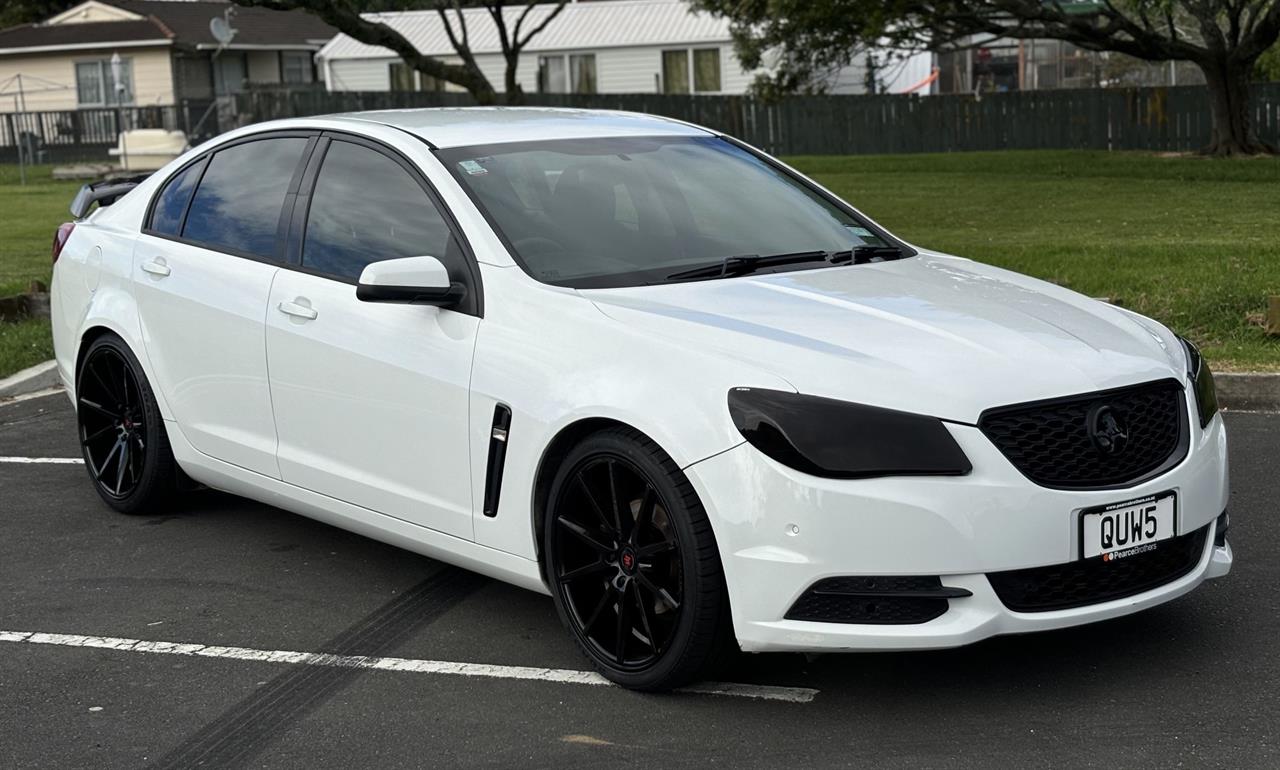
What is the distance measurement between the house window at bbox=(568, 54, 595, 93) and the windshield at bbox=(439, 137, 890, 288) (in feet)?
134

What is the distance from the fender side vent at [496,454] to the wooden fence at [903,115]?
30.4 metres

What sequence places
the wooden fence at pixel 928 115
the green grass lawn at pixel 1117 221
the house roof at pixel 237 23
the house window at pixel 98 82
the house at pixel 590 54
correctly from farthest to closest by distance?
the house roof at pixel 237 23, the house window at pixel 98 82, the house at pixel 590 54, the wooden fence at pixel 928 115, the green grass lawn at pixel 1117 221

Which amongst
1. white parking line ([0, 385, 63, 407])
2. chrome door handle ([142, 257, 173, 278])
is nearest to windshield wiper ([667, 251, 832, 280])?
chrome door handle ([142, 257, 173, 278])

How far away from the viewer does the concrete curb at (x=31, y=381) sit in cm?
970

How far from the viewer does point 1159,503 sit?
4281 mm

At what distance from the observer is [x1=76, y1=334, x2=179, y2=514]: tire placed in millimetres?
6512

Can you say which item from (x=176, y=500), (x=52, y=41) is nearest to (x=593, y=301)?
(x=176, y=500)

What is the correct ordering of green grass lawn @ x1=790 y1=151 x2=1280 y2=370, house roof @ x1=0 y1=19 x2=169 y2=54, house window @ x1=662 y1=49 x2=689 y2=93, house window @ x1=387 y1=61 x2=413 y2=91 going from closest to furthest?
1. green grass lawn @ x1=790 y1=151 x2=1280 y2=370
2. house window @ x1=662 y1=49 x2=689 y2=93
3. house window @ x1=387 y1=61 x2=413 y2=91
4. house roof @ x1=0 y1=19 x2=169 y2=54

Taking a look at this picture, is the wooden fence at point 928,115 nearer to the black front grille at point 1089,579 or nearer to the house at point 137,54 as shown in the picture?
the house at point 137,54

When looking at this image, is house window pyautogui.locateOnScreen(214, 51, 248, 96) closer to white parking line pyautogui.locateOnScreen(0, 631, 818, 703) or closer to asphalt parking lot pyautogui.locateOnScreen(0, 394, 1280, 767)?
asphalt parking lot pyautogui.locateOnScreen(0, 394, 1280, 767)

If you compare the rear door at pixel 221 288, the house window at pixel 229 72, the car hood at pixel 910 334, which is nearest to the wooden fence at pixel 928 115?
the house window at pixel 229 72

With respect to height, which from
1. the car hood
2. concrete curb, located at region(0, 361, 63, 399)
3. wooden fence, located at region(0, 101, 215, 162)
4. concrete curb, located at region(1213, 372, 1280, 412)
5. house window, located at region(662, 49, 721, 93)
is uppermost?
house window, located at region(662, 49, 721, 93)

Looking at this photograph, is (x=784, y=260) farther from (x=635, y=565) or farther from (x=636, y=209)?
(x=635, y=565)

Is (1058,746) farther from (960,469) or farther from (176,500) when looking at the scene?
(176,500)
